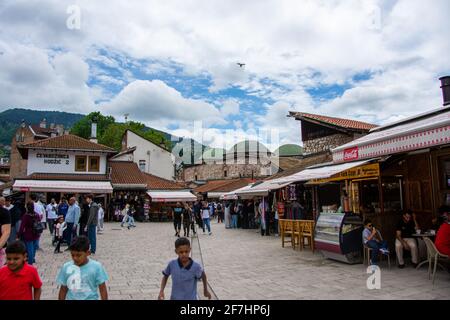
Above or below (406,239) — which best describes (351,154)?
above

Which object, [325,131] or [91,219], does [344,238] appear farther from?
[325,131]

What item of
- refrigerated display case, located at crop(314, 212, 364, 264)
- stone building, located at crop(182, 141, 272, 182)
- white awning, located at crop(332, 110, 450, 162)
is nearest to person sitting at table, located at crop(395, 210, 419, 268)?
refrigerated display case, located at crop(314, 212, 364, 264)

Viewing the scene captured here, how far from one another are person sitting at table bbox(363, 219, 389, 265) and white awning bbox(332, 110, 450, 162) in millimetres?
1754

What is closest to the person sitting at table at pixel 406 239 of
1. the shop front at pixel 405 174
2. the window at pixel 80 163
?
the shop front at pixel 405 174

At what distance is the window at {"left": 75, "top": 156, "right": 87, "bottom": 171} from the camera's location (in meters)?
26.8

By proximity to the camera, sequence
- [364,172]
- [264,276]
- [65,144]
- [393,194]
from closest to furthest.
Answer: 1. [264,276]
2. [364,172]
3. [393,194]
4. [65,144]

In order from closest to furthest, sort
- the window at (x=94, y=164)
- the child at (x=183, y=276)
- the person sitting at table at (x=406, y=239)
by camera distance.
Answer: the child at (x=183, y=276) → the person sitting at table at (x=406, y=239) → the window at (x=94, y=164)

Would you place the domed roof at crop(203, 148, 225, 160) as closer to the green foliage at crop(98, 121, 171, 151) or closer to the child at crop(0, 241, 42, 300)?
the green foliage at crop(98, 121, 171, 151)

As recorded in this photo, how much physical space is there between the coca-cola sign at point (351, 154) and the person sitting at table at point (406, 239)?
187cm

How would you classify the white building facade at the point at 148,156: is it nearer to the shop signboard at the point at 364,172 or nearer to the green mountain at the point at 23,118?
the shop signboard at the point at 364,172

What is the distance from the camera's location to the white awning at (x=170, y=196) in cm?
2757

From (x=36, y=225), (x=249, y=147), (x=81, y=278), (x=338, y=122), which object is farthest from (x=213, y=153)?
(x=81, y=278)

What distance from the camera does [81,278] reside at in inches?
131

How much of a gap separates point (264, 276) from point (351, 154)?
13.8 feet
